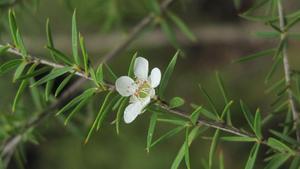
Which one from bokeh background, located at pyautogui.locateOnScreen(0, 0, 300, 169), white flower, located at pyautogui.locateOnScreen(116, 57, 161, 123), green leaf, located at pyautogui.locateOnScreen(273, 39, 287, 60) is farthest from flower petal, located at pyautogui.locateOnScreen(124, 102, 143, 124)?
bokeh background, located at pyautogui.locateOnScreen(0, 0, 300, 169)

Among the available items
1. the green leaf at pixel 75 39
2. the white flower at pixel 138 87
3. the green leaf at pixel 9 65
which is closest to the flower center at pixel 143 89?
the white flower at pixel 138 87

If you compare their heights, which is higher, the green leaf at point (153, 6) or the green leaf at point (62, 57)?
the green leaf at point (62, 57)

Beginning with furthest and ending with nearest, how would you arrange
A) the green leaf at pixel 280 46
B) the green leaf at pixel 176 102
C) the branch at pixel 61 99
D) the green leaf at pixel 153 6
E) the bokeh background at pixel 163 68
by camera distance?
the bokeh background at pixel 163 68 → the green leaf at pixel 153 6 → the branch at pixel 61 99 → the green leaf at pixel 280 46 → the green leaf at pixel 176 102

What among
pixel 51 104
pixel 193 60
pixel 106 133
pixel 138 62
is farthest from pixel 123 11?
pixel 193 60

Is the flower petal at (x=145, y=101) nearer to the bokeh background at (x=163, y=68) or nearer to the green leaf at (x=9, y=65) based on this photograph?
the green leaf at (x=9, y=65)

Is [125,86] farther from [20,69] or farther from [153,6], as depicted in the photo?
[153,6]

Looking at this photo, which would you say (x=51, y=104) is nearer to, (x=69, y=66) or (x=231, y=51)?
(x=69, y=66)

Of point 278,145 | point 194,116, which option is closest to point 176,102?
point 194,116

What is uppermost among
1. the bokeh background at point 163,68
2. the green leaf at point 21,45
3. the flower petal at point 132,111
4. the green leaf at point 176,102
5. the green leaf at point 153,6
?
the green leaf at point 21,45

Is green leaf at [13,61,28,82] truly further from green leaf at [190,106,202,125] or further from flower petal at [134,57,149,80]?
green leaf at [190,106,202,125]
